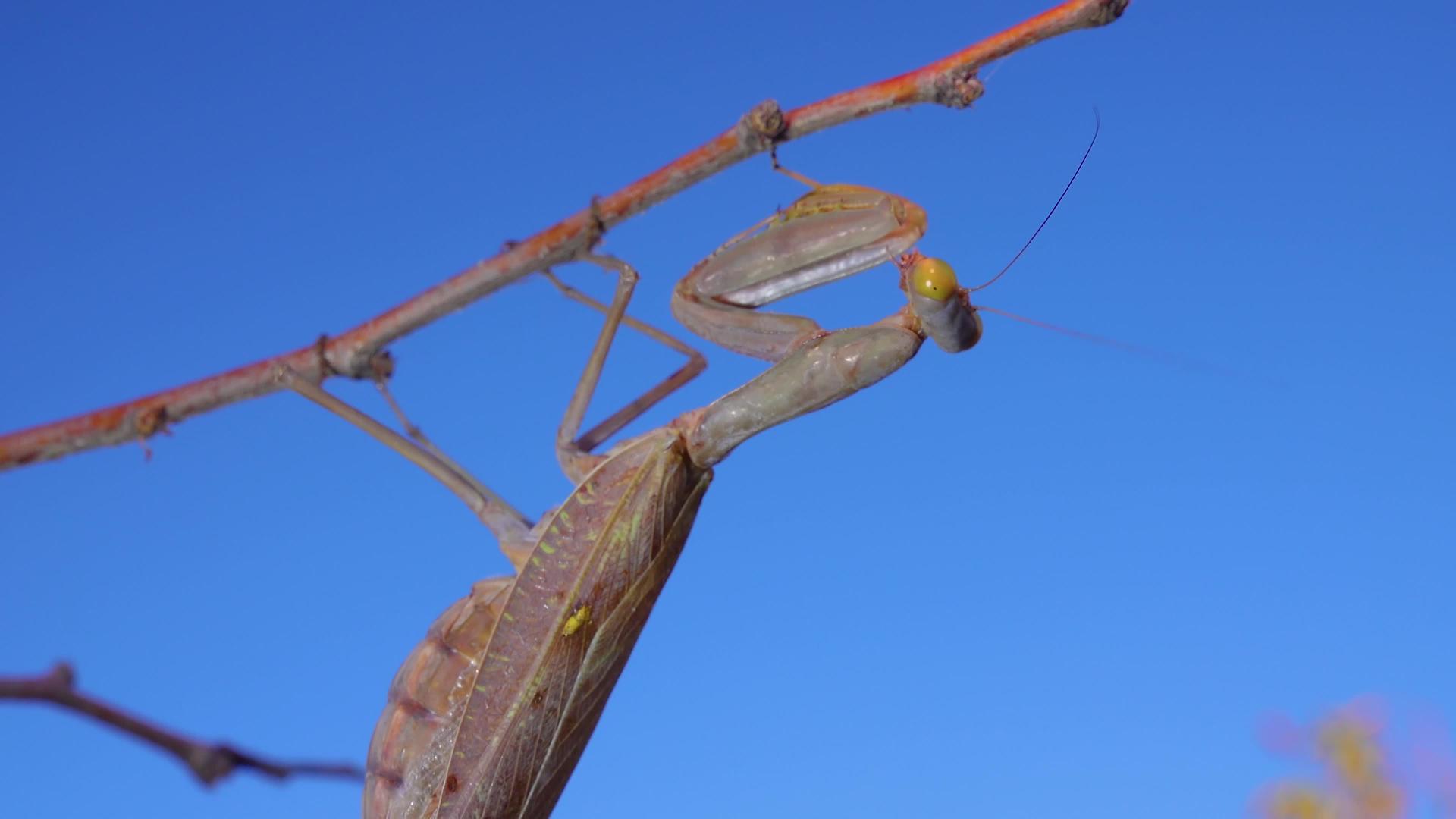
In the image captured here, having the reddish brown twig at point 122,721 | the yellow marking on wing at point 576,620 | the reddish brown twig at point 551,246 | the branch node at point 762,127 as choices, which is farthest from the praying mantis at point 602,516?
the reddish brown twig at point 122,721

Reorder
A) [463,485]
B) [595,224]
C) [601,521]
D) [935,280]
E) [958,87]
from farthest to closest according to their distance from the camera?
[463,485] → [601,521] → [935,280] → [595,224] → [958,87]

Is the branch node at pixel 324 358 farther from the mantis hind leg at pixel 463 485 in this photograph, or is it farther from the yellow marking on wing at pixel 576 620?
the yellow marking on wing at pixel 576 620

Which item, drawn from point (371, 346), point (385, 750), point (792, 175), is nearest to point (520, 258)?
point (371, 346)

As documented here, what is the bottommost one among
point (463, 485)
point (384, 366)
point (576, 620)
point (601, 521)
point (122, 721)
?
point (122, 721)

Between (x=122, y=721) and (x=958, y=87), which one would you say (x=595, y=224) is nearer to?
(x=958, y=87)

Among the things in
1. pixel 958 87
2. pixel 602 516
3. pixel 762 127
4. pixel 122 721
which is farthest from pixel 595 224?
pixel 122 721

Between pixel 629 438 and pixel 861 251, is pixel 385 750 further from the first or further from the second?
pixel 861 251

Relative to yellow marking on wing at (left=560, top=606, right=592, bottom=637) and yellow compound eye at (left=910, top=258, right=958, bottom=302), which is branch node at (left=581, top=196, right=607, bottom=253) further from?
yellow marking on wing at (left=560, top=606, right=592, bottom=637)
